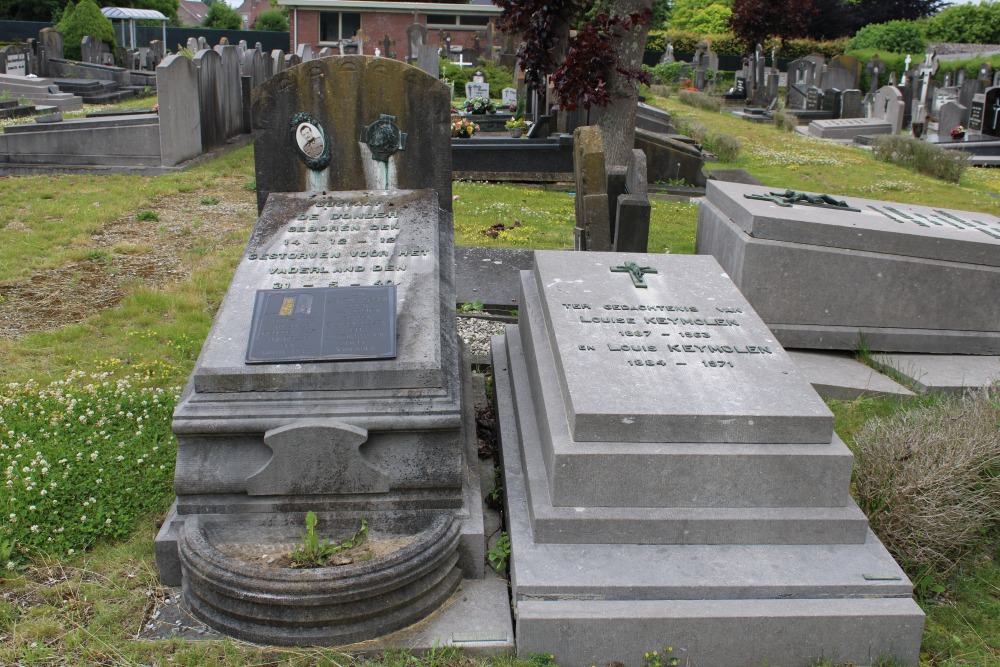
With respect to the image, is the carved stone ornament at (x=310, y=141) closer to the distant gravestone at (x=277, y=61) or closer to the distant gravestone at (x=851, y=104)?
the distant gravestone at (x=277, y=61)

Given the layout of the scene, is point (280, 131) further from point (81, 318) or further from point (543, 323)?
point (81, 318)

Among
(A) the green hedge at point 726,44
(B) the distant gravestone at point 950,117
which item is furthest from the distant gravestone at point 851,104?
(A) the green hedge at point 726,44

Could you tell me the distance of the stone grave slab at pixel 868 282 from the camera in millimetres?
5621

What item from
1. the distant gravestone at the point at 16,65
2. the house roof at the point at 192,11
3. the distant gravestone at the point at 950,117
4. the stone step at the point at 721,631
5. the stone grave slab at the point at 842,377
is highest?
the house roof at the point at 192,11

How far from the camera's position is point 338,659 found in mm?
3107

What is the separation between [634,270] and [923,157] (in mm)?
13527

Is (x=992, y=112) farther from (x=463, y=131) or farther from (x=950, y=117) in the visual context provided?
(x=463, y=131)

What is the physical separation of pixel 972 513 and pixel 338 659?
9.03 ft

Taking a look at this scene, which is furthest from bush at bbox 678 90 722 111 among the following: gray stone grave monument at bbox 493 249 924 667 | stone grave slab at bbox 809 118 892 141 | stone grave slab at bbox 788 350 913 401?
gray stone grave monument at bbox 493 249 924 667

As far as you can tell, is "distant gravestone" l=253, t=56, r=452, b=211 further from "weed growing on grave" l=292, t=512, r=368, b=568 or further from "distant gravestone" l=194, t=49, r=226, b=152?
"distant gravestone" l=194, t=49, r=226, b=152

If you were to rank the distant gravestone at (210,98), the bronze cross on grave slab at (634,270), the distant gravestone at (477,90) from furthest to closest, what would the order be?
the distant gravestone at (477,90), the distant gravestone at (210,98), the bronze cross on grave slab at (634,270)

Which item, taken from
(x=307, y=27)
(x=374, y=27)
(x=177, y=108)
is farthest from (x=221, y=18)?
(x=177, y=108)

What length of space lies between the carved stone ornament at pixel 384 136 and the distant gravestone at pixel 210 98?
33.0 feet

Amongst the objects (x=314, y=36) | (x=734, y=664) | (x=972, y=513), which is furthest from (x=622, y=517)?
(x=314, y=36)
